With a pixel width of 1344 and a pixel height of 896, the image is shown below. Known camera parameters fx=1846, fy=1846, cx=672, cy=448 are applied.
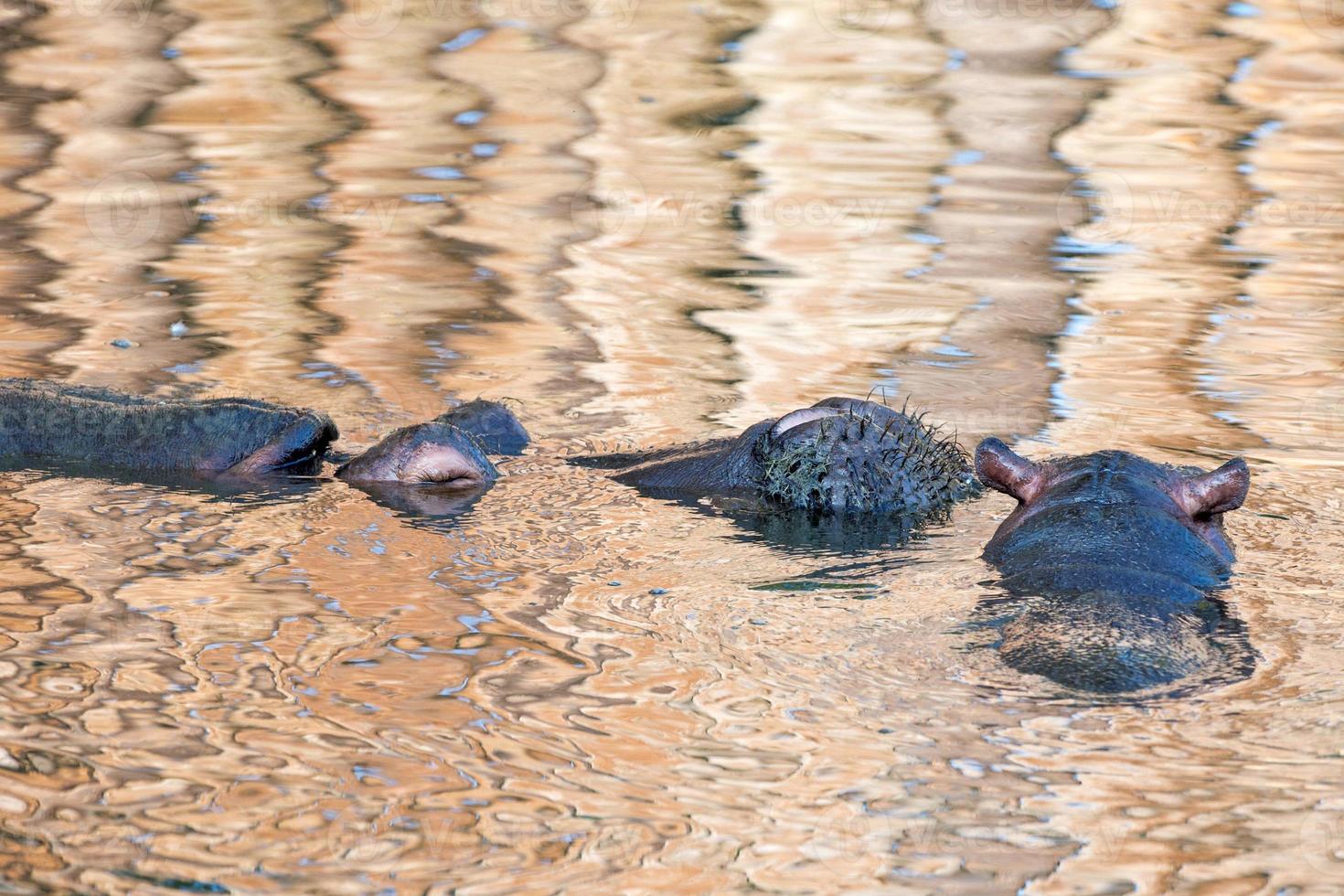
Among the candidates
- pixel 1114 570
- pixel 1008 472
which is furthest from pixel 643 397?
pixel 1114 570

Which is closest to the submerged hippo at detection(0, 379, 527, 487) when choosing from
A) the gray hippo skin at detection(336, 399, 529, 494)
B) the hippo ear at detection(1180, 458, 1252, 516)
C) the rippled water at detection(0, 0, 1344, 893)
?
the gray hippo skin at detection(336, 399, 529, 494)

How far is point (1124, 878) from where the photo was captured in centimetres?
391

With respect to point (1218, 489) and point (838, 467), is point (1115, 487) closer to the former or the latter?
point (1218, 489)

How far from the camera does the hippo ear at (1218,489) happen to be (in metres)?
5.78

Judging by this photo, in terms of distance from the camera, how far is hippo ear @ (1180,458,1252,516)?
5777mm

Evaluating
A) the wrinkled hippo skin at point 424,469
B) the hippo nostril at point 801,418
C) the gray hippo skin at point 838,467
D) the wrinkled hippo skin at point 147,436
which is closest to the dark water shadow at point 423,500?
the wrinkled hippo skin at point 424,469

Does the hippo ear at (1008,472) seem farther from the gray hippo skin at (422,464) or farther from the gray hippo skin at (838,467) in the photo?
the gray hippo skin at (422,464)

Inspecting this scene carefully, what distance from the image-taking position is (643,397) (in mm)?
8578

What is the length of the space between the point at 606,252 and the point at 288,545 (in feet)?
20.2

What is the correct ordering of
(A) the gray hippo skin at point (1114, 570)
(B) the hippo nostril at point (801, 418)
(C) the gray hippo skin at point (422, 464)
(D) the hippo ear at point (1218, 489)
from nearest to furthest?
(A) the gray hippo skin at point (1114, 570)
(D) the hippo ear at point (1218, 489)
(B) the hippo nostril at point (801, 418)
(C) the gray hippo skin at point (422, 464)

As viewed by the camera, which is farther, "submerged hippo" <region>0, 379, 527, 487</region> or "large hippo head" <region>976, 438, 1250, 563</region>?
"submerged hippo" <region>0, 379, 527, 487</region>

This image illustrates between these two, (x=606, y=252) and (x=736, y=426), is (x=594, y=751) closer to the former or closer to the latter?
(x=736, y=426)

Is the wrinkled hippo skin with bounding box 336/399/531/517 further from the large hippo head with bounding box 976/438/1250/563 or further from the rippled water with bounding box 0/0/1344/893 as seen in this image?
the large hippo head with bounding box 976/438/1250/563

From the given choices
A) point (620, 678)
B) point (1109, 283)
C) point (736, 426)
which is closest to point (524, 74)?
point (1109, 283)
